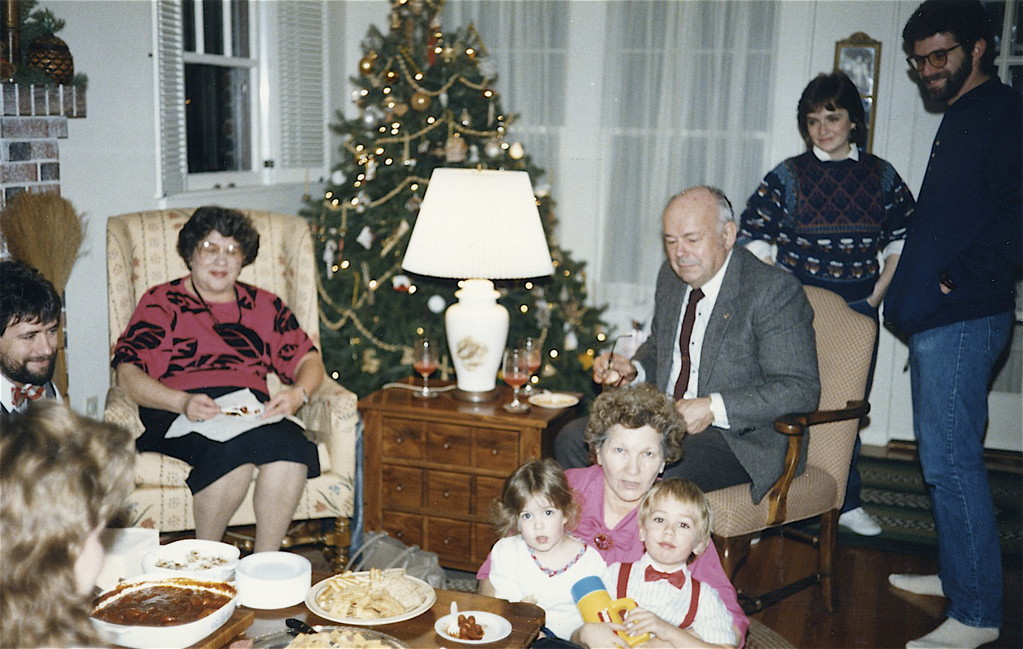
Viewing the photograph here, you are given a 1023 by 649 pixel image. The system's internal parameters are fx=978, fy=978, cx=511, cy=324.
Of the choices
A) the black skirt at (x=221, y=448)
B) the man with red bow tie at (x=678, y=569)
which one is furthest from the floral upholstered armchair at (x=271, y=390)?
the man with red bow tie at (x=678, y=569)

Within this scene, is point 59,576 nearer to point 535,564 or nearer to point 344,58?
point 535,564

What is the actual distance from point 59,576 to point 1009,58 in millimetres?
4507

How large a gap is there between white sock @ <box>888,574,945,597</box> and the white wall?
1679 millimetres

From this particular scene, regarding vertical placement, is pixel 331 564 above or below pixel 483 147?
below

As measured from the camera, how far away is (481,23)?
4844 mm

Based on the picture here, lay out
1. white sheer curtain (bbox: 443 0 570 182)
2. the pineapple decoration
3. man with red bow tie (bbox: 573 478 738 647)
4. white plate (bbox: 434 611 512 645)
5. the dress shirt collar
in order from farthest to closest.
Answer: white sheer curtain (bbox: 443 0 570 182) < the dress shirt collar < the pineapple decoration < man with red bow tie (bbox: 573 478 738 647) < white plate (bbox: 434 611 512 645)

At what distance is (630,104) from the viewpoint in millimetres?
4730

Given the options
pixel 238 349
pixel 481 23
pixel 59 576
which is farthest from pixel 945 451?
pixel 481 23

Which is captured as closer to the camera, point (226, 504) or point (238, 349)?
point (226, 504)

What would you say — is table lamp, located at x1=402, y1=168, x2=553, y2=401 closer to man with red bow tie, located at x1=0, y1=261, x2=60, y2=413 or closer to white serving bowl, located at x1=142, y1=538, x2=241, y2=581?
man with red bow tie, located at x1=0, y1=261, x2=60, y2=413

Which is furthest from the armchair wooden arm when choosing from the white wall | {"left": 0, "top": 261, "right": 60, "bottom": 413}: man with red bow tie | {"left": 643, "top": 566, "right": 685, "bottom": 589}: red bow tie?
the white wall

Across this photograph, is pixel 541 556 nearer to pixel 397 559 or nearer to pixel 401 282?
pixel 397 559

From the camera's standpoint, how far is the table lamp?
119 inches

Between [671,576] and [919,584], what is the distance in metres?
1.48
